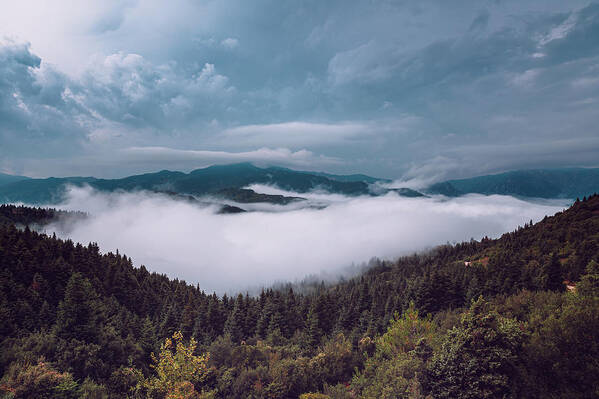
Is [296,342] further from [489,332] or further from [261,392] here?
[489,332]

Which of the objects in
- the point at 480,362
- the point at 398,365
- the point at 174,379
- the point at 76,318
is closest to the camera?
the point at 480,362

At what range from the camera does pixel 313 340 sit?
82.3 metres

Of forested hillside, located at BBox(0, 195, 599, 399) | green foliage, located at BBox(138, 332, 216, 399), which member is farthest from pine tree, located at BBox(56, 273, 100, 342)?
green foliage, located at BBox(138, 332, 216, 399)

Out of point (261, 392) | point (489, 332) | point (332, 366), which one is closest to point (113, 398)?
point (261, 392)

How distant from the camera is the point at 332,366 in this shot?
47.9m

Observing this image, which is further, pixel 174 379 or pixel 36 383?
pixel 174 379

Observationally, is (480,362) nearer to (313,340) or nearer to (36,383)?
(36,383)

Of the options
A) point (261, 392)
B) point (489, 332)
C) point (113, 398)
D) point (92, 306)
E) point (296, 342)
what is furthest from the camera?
point (296, 342)

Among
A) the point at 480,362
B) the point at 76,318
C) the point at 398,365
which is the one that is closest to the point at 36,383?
the point at 76,318

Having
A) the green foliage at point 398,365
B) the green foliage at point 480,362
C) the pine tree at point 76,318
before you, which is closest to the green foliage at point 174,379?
the pine tree at point 76,318

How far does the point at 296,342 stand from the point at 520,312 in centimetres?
5711

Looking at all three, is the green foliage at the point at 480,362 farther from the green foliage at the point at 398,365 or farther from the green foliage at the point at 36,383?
the green foliage at the point at 36,383

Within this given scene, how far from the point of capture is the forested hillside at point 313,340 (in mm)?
27656

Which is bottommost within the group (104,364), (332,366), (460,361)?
(332,366)
